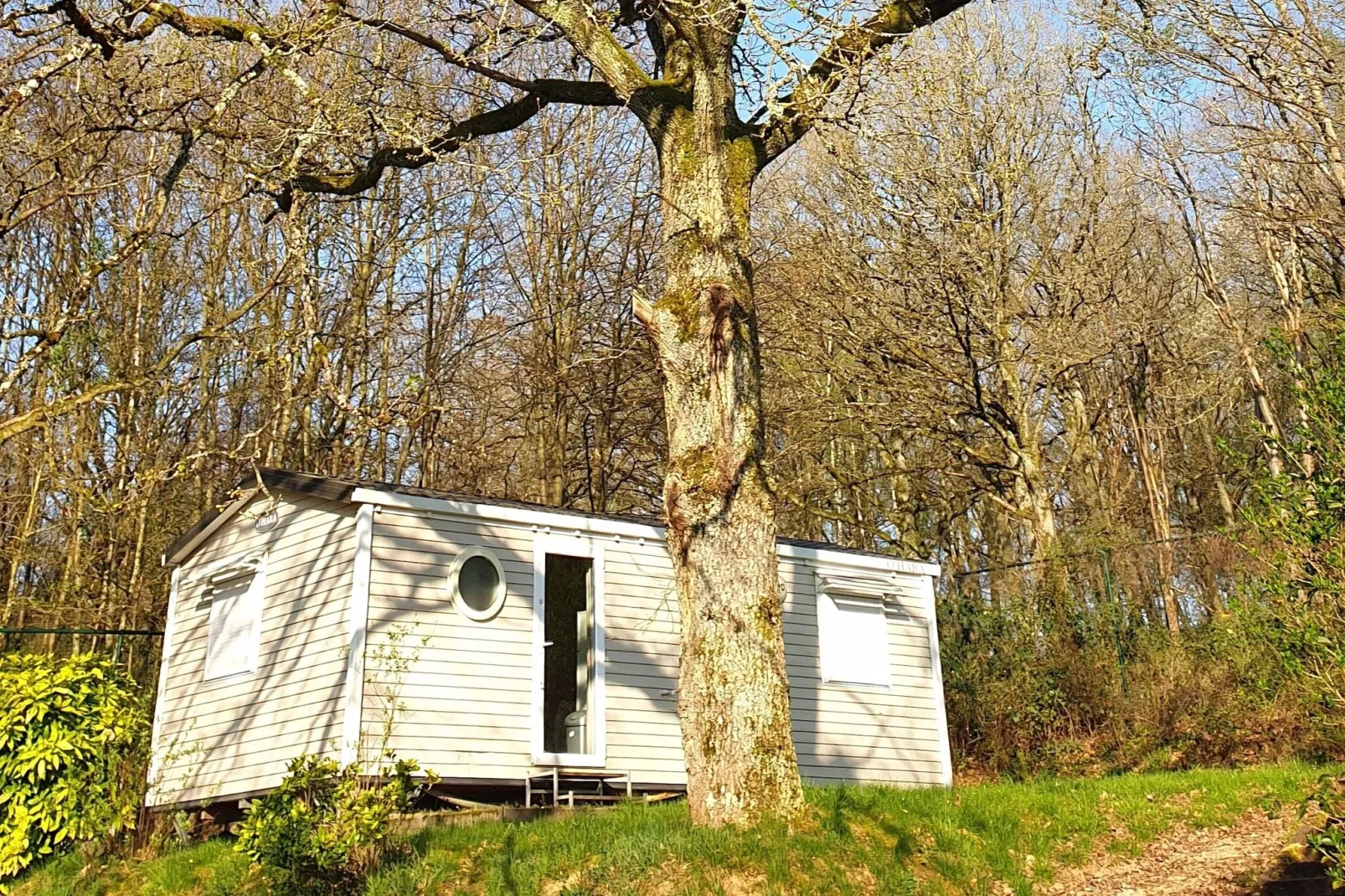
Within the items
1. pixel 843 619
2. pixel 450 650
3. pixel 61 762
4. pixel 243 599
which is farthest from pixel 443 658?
pixel 843 619

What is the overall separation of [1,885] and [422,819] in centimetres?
366

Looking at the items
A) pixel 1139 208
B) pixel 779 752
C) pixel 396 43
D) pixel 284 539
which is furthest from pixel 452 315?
pixel 779 752

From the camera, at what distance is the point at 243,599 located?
457 inches

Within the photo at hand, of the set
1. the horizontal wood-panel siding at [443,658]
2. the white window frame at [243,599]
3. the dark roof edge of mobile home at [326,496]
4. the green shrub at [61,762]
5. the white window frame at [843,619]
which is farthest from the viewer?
the white window frame at [843,619]

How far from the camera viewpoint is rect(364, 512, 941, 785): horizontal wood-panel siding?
1021cm

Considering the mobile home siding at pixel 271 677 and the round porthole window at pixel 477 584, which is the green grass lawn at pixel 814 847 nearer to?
the mobile home siding at pixel 271 677

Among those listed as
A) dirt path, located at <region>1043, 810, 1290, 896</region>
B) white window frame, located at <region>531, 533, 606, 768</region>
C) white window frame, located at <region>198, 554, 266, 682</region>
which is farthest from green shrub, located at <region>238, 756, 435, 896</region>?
dirt path, located at <region>1043, 810, 1290, 896</region>

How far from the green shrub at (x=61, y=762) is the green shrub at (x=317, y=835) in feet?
8.27

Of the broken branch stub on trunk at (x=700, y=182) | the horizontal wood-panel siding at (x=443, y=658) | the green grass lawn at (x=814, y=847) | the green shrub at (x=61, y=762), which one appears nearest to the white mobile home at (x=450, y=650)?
the horizontal wood-panel siding at (x=443, y=658)

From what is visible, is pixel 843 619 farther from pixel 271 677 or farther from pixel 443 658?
pixel 271 677

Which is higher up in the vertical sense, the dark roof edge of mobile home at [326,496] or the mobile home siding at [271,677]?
the dark roof edge of mobile home at [326,496]

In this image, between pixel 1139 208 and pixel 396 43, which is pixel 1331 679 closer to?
pixel 1139 208

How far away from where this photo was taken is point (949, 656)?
15023mm

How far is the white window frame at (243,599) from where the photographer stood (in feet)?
36.7
